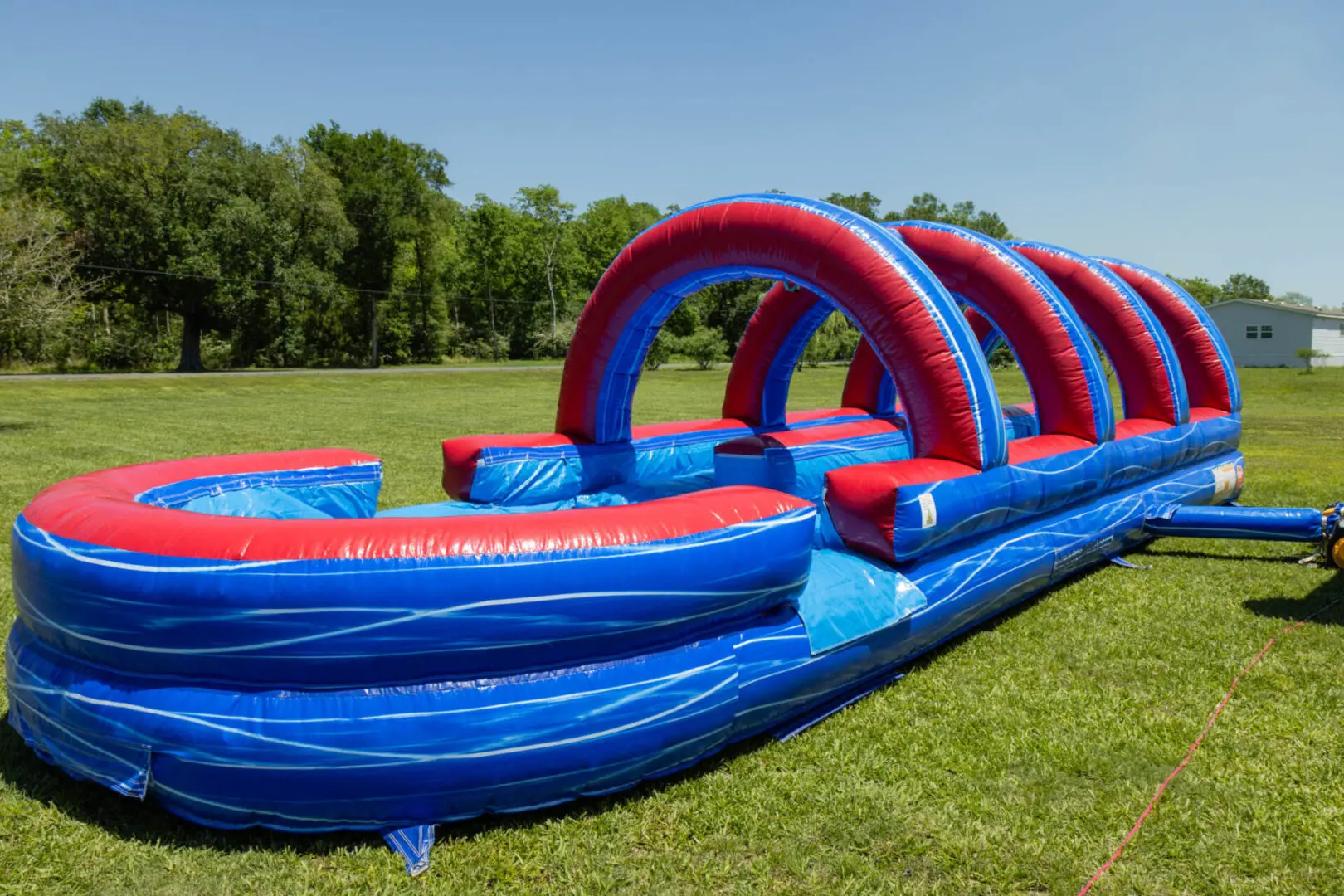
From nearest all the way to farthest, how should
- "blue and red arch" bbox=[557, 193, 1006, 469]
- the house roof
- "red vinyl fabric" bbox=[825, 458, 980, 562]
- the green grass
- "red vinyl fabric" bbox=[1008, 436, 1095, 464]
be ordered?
the green grass < "red vinyl fabric" bbox=[825, 458, 980, 562] < "blue and red arch" bbox=[557, 193, 1006, 469] < "red vinyl fabric" bbox=[1008, 436, 1095, 464] < the house roof

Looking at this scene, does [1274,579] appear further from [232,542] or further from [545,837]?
[232,542]

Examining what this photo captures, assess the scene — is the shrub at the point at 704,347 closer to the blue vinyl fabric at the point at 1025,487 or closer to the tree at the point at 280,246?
the tree at the point at 280,246

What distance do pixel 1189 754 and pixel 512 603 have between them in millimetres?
2439

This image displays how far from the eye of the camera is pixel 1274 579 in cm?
520

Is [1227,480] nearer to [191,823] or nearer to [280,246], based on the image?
[191,823]

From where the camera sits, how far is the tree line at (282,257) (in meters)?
25.0

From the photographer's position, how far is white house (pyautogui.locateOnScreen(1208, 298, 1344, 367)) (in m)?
32.8

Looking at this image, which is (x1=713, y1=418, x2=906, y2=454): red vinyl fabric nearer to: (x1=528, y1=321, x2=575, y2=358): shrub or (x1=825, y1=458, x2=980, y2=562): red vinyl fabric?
(x1=825, y1=458, x2=980, y2=562): red vinyl fabric

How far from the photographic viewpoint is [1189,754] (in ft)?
9.97

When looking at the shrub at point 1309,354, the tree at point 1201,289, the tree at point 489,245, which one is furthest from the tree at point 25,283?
the tree at point 1201,289

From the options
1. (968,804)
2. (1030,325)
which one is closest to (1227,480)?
(1030,325)

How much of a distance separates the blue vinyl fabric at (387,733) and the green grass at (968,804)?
0.13m

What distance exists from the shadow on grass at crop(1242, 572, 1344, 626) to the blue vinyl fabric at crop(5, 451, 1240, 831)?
3.21 meters

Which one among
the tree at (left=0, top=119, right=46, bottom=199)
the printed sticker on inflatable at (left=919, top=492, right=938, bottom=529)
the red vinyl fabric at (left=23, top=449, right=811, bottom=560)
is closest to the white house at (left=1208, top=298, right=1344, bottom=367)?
the printed sticker on inflatable at (left=919, top=492, right=938, bottom=529)
